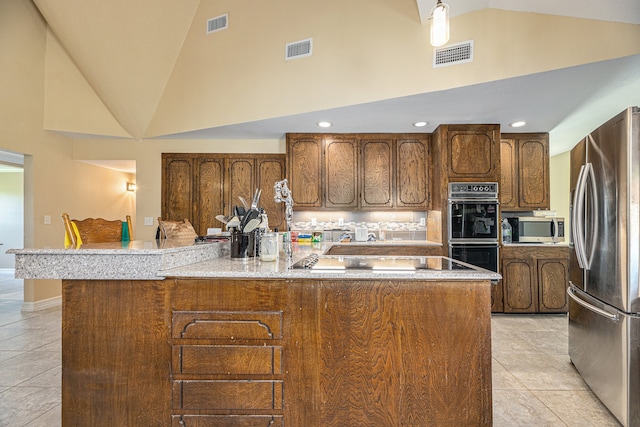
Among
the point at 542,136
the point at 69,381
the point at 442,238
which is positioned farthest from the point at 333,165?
the point at 69,381

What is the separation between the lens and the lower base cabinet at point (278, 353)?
1521mm

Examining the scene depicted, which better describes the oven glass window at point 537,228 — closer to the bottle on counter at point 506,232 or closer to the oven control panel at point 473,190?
the bottle on counter at point 506,232

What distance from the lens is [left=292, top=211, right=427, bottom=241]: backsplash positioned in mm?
4828

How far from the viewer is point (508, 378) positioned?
2.47m

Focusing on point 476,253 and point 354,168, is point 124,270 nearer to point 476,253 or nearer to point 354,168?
point 354,168

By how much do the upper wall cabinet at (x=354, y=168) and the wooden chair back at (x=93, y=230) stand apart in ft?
7.61

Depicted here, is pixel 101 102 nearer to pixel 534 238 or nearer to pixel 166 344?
pixel 166 344

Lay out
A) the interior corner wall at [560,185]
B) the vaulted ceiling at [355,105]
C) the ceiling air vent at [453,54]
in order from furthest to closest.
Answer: the interior corner wall at [560,185] → the ceiling air vent at [453,54] → the vaulted ceiling at [355,105]

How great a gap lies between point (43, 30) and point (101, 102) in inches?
45.6

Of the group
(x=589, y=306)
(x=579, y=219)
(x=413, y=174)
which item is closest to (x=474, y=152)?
(x=413, y=174)

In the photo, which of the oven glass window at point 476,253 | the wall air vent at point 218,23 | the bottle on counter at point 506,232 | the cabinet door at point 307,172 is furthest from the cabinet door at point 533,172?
the wall air vent at point 218,23

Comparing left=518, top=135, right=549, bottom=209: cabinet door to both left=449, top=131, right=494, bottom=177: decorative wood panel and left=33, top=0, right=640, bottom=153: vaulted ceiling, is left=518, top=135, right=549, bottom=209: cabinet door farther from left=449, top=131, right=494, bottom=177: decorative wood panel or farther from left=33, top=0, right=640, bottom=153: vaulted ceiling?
left=449, top=131, right=494, bottom=177: decorative wood panel

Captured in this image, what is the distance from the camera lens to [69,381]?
158 cm

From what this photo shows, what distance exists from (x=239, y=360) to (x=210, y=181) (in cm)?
372
